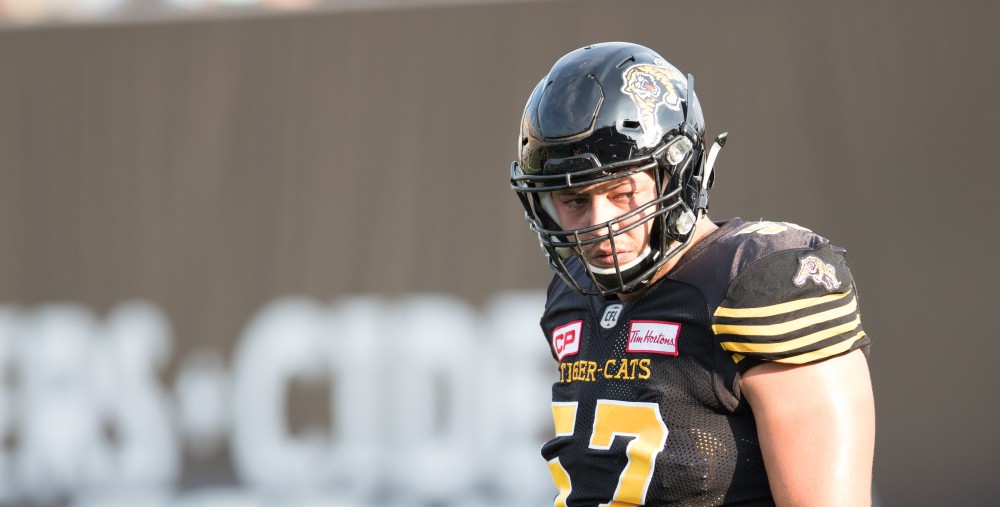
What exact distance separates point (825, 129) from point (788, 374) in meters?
2.58

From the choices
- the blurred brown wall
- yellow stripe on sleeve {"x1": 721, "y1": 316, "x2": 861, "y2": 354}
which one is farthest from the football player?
the blurred brown wall

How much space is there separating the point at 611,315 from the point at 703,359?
8.6 inches

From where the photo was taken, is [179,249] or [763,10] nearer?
[763,10]

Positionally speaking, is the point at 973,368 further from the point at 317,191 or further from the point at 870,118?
the point at 317,191

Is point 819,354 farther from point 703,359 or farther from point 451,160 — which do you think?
point 451,160

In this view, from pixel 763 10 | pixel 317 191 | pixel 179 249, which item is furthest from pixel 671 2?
pixel 179 249

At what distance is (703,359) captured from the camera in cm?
143

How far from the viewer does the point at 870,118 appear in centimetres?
369

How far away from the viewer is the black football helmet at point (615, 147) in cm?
151

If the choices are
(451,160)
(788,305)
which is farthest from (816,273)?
(451,160)

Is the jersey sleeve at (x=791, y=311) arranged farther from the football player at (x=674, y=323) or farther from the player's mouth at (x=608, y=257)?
the player's mouth at (x=608, y=257)

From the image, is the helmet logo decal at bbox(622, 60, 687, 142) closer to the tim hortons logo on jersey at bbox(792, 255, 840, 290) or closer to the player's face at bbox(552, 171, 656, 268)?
the player's face at bbox(552, 171, 656, 268)

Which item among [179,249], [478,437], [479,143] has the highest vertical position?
[479,143]

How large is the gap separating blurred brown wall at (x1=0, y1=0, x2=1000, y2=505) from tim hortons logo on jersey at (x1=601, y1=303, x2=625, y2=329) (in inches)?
88.9
